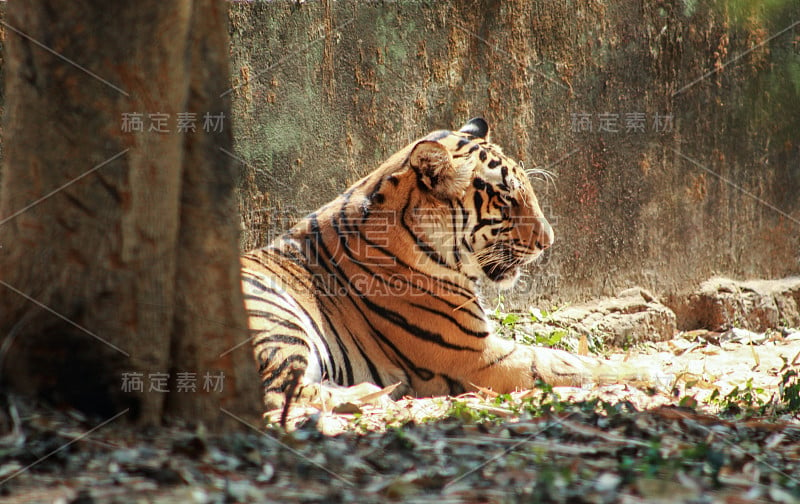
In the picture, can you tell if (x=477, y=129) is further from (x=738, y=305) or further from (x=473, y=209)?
(x=738, y=305)

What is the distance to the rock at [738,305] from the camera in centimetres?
616

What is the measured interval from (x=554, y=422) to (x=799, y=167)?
191 inches

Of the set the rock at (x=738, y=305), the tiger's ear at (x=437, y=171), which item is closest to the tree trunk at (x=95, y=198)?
the tiger's ear at (x=437, y=171)

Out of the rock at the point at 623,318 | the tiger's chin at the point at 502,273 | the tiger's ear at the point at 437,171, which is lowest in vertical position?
the rock at the point at 623,318

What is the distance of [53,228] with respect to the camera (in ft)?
7.92

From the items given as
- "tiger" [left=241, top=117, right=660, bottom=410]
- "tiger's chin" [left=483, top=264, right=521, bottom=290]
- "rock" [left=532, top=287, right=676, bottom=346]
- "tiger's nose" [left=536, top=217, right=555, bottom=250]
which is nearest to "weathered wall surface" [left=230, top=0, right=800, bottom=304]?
"rock" [left=532, top=287, right=676, bottom=346]

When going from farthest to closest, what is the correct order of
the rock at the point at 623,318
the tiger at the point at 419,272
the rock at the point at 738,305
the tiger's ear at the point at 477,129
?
the rock at the point at 738,305 → the rock at the point at 623,318 → the tiger's ear at the point at 477,129 → the tiger at the point at 419,272

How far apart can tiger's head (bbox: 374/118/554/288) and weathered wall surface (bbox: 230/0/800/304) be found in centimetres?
68

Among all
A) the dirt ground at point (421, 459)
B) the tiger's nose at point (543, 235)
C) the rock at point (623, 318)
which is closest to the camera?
the dirt ground at point (421, 459)

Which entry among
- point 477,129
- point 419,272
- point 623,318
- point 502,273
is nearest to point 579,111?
point 477,129

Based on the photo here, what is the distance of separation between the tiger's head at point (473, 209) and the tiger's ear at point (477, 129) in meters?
0.14

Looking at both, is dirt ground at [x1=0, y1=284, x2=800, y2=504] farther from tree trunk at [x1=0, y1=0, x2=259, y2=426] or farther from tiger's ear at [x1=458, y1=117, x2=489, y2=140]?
tiger's ear at [x1=458, y1=117, x2=489, y2=140]

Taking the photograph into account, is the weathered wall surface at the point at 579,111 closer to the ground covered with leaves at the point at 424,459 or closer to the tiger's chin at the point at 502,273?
the tiger's chin at the point at 502,273

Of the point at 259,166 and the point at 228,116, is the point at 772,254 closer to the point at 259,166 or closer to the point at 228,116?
the point at 259,166
